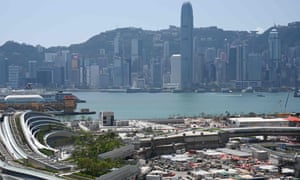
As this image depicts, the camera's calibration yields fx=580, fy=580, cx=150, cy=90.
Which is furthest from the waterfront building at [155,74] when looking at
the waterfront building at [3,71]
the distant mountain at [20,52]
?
the waterfront building at [3,71]

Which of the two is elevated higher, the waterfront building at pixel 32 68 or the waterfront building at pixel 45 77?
the waterfront building at pixel 32 68

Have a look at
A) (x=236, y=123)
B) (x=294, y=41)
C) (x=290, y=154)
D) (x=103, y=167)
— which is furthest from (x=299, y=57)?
(x=103, y=167)

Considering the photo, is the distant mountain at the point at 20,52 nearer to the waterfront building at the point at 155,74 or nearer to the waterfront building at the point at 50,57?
the waterfront building at the point at 50,57

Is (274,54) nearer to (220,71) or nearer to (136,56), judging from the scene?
(220,71)

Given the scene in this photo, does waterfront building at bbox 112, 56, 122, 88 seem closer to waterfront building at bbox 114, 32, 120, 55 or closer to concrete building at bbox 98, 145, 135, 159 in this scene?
waterfront building at bbox 114, 32, 120, 55

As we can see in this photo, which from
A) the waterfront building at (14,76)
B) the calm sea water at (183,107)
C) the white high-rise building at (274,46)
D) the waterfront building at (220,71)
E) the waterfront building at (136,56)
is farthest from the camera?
the waterfront building at (136,56)

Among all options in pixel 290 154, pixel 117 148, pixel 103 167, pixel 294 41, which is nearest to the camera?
pixel 103 167

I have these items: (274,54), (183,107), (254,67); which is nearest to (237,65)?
(254,67)

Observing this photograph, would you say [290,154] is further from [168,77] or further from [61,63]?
[61,63]

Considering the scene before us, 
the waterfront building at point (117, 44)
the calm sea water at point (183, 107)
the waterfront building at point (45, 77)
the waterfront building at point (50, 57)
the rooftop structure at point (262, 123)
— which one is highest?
the waterfront building at point (117, 44)
